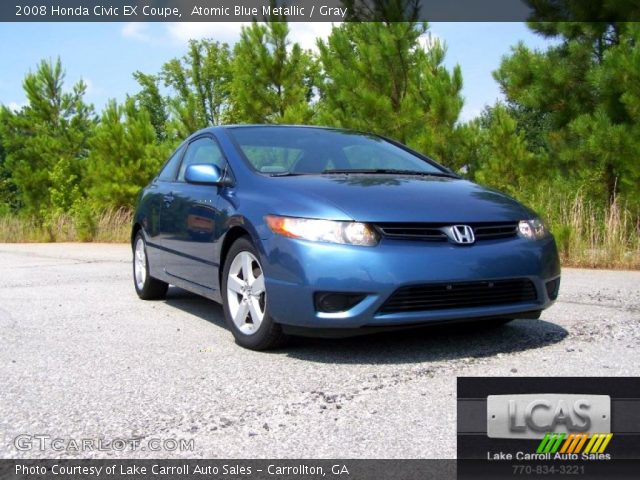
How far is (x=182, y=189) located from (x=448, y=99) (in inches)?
328


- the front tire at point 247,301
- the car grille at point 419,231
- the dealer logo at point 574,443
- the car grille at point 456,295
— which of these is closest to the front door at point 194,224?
the front tire at point 247,301

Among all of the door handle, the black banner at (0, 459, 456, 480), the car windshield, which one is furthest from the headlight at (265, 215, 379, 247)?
the door handle

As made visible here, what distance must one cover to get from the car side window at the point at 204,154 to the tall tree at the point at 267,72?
438 inches

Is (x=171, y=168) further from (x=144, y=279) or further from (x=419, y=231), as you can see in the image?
(x=419, y=231)

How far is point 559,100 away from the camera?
12.0 meters

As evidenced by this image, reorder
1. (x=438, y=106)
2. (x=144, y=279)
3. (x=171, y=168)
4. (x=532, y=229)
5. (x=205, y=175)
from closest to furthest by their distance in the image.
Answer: (x=532, y=229)
(x=205, y=175)
(x=171, y=168)
(x=144, y=279)
(x=438, y=106)

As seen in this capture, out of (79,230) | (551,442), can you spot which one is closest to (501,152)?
(79,230)

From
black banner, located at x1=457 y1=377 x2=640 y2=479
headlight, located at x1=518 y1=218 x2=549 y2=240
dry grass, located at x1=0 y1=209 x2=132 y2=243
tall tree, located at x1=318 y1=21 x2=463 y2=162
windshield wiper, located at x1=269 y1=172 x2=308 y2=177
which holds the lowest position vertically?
dry grass, located at x1=0 y1=209 x2=132 y2=243

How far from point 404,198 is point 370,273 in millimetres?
610

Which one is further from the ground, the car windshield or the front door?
the car windshield

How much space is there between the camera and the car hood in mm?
3965

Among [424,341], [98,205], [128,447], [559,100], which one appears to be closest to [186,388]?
[128,447]

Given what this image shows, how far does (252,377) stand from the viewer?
373 cm

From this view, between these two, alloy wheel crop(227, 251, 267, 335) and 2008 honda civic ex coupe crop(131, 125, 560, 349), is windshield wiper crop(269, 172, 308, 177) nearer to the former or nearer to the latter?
2008 honda civic ex coupe crop(131, 125, 560, 349)
